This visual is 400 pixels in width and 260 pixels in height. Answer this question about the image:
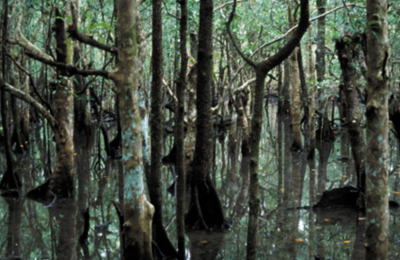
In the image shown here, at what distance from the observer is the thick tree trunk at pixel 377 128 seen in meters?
4.46

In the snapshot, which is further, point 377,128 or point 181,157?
point 181,157

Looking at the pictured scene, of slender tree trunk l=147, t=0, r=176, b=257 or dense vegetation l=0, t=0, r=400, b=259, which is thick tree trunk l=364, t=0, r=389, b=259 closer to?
dense vegetation l=0, t=0, r=400, b=259

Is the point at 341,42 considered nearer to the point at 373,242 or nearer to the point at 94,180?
the point at 373,242

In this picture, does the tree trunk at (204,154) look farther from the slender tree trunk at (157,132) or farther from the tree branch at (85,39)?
the tree branch at (85,39)

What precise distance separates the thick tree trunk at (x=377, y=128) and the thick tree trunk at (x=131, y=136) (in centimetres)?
257

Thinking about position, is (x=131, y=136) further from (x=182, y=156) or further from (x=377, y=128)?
(x=377, y=128)

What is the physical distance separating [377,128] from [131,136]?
273cm

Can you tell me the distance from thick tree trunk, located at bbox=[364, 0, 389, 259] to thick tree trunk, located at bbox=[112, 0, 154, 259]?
8.43 ft


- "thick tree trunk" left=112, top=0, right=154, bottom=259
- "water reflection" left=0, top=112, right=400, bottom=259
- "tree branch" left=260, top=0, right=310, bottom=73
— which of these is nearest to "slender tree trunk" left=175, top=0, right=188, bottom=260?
"thick tree trunk" left=112, top=0, right=154, bottom=259

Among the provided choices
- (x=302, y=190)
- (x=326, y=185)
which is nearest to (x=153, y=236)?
(x=302, y=190)

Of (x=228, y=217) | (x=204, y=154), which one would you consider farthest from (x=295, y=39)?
(x=228, y=217)

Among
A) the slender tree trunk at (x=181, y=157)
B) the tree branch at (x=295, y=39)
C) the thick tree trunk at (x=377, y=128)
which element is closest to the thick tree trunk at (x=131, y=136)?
the slender tree trunk at (x=181, y=157)

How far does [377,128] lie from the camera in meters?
4.51

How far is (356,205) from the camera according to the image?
825 centimetres
